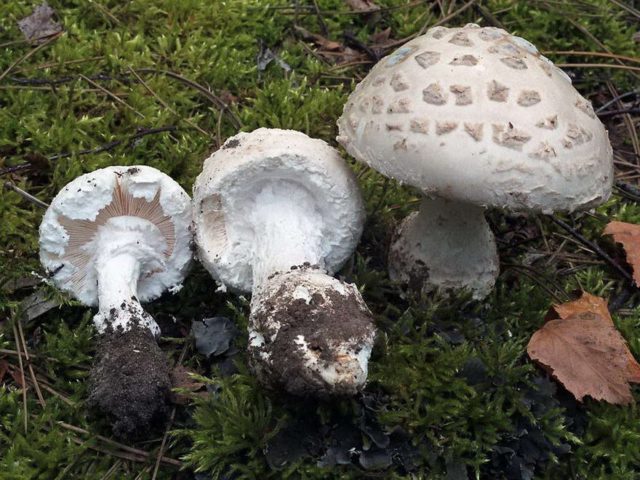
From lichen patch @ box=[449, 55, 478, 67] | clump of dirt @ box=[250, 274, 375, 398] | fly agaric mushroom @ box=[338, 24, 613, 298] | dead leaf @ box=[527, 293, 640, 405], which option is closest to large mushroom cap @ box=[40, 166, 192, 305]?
clump of dirt @ box=[250, 274, 375, 398]

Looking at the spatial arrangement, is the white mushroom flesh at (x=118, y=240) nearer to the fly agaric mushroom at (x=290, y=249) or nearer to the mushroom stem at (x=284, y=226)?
the fly agaric mushroom at (x=290, y=249)

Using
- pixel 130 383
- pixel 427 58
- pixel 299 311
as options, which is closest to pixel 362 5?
pixel 427 58

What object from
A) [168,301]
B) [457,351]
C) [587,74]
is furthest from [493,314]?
[587,74]

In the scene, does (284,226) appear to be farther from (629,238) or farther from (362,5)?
(362,5)

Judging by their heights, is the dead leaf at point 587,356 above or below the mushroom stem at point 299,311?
below

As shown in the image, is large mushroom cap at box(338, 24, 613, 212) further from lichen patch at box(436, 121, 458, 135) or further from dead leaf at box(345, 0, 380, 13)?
dead leaf at box(345, 0, 380, 13)

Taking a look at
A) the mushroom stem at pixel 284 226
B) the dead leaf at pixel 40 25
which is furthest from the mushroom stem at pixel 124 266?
the dead leaf at pixel 40 25
